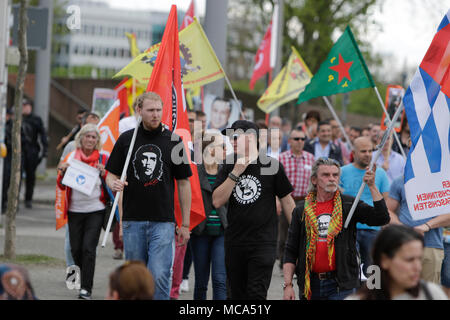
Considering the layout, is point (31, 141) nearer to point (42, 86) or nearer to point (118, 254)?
point (118, 254)

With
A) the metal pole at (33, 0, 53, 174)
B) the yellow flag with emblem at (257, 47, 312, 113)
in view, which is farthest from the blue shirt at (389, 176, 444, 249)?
the metal pole at (33, 0, 53, 174)

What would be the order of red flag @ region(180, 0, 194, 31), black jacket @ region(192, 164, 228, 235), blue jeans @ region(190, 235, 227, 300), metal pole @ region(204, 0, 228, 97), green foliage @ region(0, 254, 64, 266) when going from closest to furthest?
blue jeans @ region(190, 235, 227, 300), black jacket @ region(192, 164, 228, 235), green foliage @ region(0, 254, 64, 266), metal pole @ region(204, 0, 228, 97), red flag @ region(180, 0, 194, 31)

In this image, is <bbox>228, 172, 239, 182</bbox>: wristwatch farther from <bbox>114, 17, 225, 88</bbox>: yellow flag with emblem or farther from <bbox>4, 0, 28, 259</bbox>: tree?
<bbox>4, 0, 28, 259</bbox>: tree

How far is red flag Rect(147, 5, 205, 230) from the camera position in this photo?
818 centimetres

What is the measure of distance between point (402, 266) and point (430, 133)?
8.05 ft

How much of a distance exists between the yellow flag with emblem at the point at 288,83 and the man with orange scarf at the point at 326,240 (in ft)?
28.4

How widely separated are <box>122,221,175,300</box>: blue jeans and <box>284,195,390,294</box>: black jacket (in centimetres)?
102

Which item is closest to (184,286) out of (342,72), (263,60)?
(342,72)

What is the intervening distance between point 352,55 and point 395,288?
6.17 meters

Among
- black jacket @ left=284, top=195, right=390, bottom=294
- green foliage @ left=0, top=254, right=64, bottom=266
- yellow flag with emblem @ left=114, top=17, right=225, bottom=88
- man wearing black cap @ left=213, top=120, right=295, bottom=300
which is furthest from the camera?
yellow flag with emblem @ left=114, top=17, right=225, bottom=88

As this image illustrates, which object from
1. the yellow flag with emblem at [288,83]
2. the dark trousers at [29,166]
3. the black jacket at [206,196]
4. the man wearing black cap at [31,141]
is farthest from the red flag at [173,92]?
the dark trousers at [29,166]
